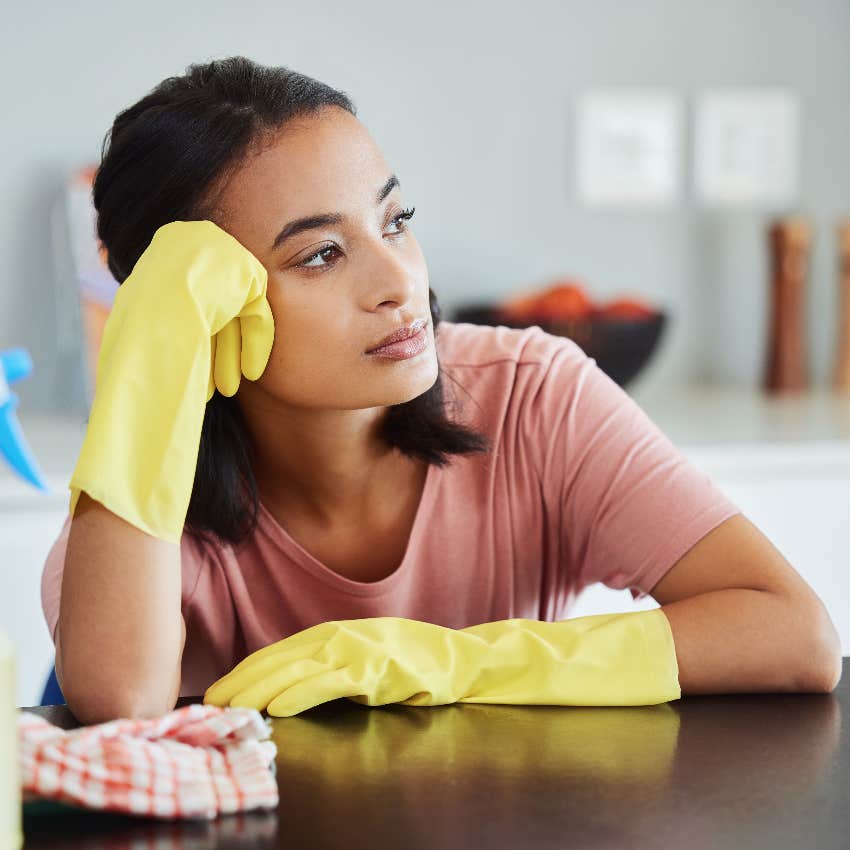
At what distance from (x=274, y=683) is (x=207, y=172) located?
1.52ft

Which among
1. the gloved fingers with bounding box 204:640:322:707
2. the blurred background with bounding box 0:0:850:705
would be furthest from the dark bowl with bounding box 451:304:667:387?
the gloved fingers with bounding box 204:640:322:707

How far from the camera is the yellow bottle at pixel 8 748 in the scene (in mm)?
645

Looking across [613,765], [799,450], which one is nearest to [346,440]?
[613,765]

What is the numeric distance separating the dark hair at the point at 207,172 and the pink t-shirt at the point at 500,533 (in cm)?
3

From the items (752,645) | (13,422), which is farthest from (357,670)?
(13,422)

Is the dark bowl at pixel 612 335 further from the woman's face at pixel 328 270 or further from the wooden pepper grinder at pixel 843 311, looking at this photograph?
the woman's face at pixel 328 270

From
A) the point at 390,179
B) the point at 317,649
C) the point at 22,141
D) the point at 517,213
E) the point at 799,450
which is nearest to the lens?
the point at 317,649

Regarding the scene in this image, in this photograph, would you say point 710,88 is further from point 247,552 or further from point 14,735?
point 14,735

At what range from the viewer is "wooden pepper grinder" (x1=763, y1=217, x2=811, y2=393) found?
2.60 meters

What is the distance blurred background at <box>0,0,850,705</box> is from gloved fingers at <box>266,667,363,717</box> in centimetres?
129

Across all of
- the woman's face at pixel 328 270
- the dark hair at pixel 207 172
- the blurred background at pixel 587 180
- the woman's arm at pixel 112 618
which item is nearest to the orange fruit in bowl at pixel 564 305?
the blurred background at pixel 587 180

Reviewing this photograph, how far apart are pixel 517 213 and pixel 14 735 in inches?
81.6

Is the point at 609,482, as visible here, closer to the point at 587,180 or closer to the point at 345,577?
the point at 345,577

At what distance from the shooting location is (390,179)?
1155mm
